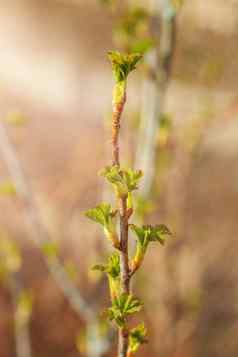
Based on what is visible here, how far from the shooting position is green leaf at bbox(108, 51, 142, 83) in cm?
30

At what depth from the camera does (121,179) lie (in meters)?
0.31

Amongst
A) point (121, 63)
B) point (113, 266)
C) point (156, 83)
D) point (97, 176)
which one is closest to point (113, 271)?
point (113, 266)

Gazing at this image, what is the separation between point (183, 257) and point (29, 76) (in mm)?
678

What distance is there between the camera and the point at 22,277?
139 centimetres

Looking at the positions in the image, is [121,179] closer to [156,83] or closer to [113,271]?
[113,271]

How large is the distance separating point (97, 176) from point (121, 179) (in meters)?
1.15

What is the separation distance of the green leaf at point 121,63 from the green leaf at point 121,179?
5 centimetres

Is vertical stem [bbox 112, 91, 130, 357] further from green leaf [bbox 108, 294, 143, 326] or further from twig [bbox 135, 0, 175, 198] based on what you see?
twig [bbox 135, 0, 175, 198]

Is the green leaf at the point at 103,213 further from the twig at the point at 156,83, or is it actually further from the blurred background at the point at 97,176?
the blurred background at the point at 97,176

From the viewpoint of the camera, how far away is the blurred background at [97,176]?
1.37 m

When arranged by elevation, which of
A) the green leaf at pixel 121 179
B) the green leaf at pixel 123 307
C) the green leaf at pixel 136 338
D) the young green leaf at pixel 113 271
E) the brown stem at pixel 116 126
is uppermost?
the brown stem at pixel 116 126

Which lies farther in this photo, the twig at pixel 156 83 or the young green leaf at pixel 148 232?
the twig at pixel 156 83

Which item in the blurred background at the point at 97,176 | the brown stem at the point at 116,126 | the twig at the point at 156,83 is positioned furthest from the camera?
the blurred background at the point at 97,176

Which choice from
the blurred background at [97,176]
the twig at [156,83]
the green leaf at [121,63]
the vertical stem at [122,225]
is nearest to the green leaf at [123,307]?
the vertical stem at [122,225]
